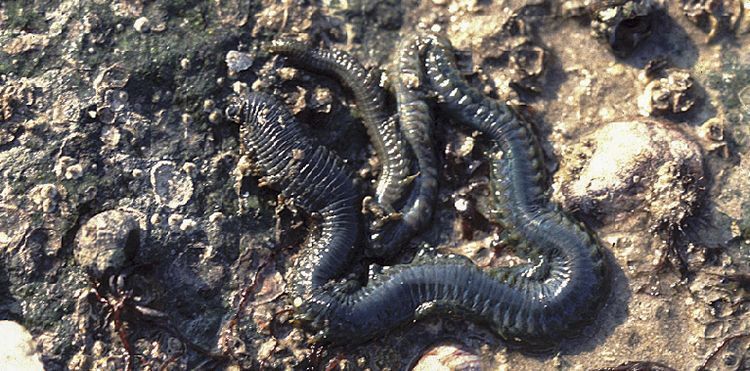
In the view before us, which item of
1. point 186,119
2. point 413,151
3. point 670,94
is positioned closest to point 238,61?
point 186,119

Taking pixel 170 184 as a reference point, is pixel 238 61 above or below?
above

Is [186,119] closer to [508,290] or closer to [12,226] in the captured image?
[12,226]

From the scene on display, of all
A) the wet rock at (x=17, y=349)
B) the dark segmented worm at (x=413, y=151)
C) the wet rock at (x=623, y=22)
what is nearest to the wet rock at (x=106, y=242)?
the wet rock at (x=17, y=349)

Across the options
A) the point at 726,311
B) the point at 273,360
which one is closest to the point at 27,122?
the point at 273,360

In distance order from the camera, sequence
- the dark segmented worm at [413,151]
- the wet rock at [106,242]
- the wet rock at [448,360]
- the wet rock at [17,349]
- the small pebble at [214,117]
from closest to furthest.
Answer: the wet rock at [17,349], the wet rock at [106,242], the wet rock at [448,360], the dark segmented worm at [413,151], the small pebble at [214,117]

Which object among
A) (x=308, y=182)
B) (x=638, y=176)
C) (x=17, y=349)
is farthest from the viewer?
(x=638, y=176)

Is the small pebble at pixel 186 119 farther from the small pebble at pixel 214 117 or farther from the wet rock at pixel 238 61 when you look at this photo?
the wet rock at pixel 238 61
